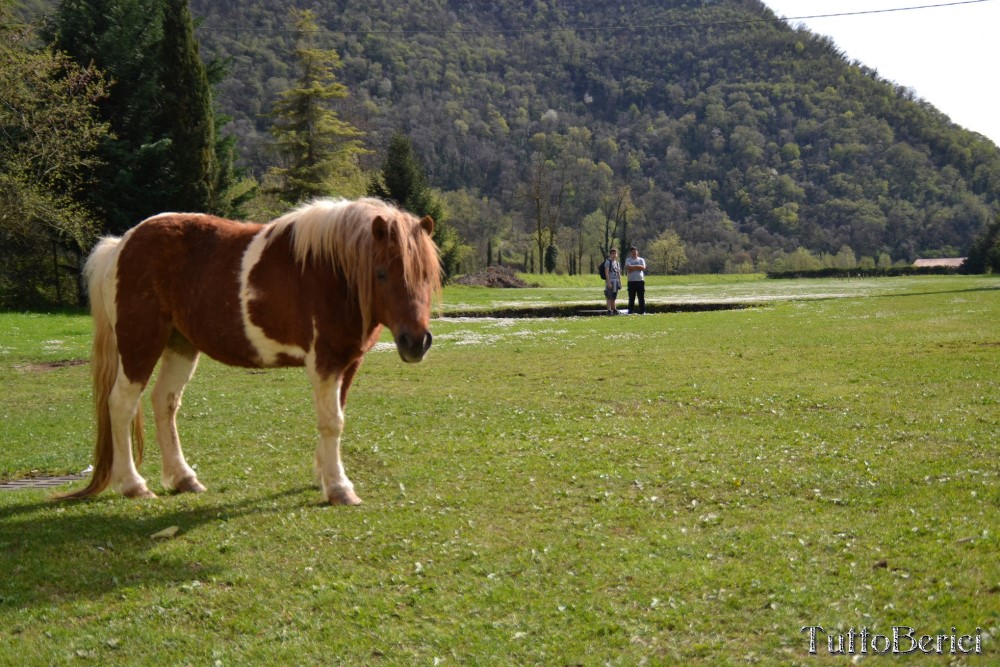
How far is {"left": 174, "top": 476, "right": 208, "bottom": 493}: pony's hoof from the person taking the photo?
25.5 feet

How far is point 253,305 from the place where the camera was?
720 cm

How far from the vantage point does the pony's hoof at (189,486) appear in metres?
7.77

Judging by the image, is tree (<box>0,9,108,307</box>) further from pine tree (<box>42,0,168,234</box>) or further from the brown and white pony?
the brown and white pony

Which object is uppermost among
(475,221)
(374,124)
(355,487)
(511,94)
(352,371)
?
(511,94)

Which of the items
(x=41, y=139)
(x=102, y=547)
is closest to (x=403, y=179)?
(x=41, y=139)

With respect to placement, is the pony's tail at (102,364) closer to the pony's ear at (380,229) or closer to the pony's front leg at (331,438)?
the pony's front leg at (331,438)

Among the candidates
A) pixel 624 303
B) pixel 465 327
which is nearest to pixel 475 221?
pixel 624 303

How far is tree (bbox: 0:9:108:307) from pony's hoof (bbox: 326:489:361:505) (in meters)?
28.4

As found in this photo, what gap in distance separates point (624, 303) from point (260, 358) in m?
35.8

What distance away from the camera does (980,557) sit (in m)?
5.31

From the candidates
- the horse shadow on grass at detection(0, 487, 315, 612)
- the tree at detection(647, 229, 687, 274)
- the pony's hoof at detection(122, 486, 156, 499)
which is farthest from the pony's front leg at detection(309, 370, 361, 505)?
the tree at detection(647, 229, 687, 274)

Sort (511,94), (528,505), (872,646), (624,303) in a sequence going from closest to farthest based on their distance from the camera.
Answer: (872,646)
(528,505)
(624,303)
(511,94)

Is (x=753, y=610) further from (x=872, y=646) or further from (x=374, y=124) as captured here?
(x=374, y=124)

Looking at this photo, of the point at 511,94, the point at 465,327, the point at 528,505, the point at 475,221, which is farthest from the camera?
the point at 511,94
